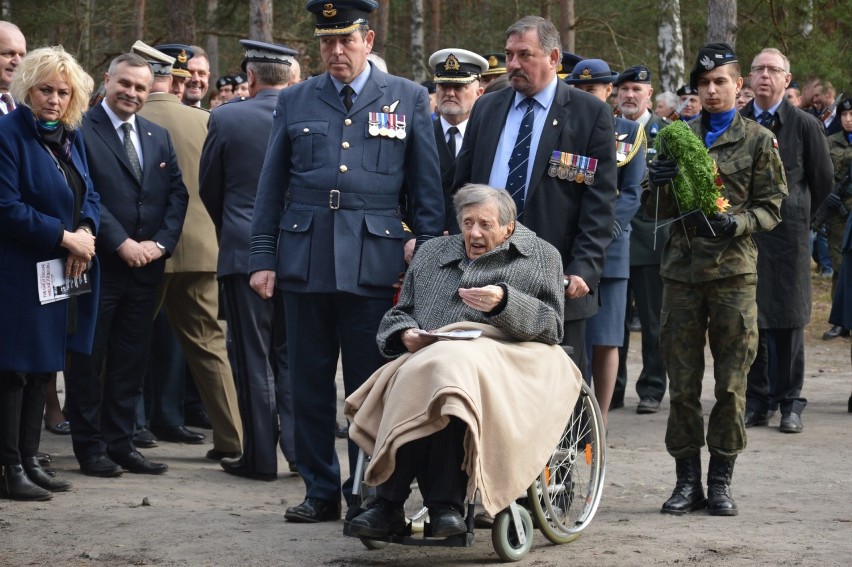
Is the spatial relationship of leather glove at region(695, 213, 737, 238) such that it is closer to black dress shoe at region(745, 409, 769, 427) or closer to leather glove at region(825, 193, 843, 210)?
black dress shoe at region(745, 409, 769, 427)

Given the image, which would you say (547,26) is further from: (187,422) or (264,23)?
(264,23)

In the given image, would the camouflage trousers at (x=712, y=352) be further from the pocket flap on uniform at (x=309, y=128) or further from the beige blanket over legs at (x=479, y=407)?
the pocket flap on uniform at (x=309, y=128)

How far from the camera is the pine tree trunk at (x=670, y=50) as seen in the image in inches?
734

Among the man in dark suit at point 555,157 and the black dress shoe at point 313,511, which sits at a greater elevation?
the man in dark suit at point 555,157

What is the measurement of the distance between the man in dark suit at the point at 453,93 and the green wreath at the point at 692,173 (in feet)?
7.44

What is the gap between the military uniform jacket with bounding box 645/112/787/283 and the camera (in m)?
6.30

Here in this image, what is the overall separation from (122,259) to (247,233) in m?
0.71

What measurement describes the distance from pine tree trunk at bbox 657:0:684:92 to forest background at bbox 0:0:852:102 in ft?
0.05

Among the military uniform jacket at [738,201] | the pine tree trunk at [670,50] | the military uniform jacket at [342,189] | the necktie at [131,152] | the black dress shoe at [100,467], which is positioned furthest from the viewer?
the pine tree trunk at [670,50]

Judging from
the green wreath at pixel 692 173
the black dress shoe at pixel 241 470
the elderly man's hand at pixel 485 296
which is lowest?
the black dress shoe at pixel 241 470

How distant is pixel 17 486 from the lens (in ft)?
21.5

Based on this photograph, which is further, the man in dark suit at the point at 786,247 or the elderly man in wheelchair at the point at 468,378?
the man in dark suit at the point at 786,247

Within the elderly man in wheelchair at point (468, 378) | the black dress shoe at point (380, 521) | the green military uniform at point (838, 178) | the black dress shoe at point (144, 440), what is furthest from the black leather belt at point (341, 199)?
the green military uniform at point (838, 178)

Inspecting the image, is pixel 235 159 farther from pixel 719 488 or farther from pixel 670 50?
pixel 670 50
